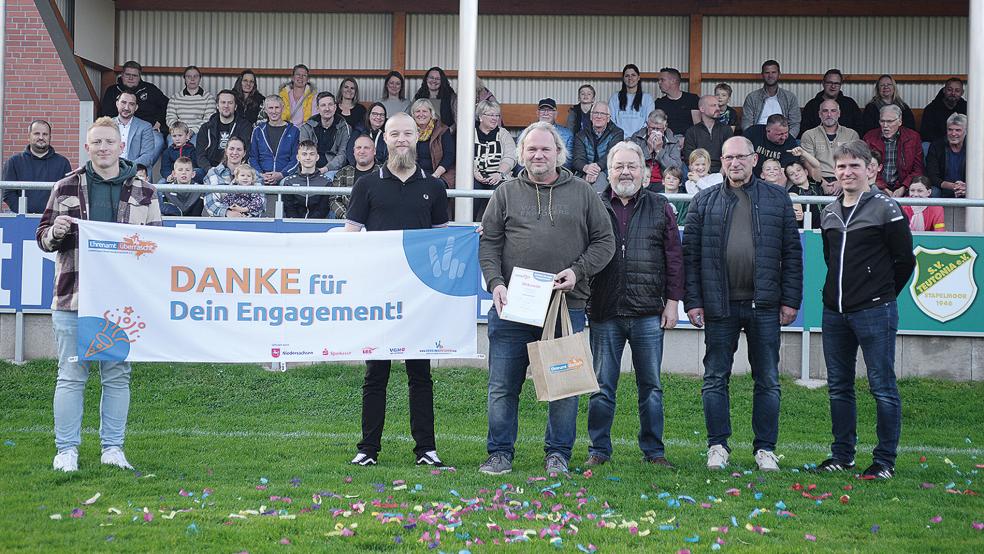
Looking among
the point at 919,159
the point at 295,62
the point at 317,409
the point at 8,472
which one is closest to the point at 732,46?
the point at 919,159

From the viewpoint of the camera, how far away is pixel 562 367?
21.6ft

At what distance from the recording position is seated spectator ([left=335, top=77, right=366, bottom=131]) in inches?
542

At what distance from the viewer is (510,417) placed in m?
6.94

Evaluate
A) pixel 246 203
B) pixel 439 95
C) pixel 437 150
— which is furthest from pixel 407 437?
pixel 439 95

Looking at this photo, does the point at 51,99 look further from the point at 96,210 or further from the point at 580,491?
the point at 580,491

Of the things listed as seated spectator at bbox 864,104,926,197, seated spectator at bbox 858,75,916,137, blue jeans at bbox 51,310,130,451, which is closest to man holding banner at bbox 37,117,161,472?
blue jeans at bbox 51,310,130,451

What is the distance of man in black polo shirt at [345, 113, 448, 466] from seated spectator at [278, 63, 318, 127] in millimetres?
7289

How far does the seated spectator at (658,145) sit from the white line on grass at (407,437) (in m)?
4.81

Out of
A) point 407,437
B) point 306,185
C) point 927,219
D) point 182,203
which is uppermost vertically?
point 306,185

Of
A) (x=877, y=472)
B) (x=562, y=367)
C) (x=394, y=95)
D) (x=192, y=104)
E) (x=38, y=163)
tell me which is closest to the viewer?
(x=562, y=367)

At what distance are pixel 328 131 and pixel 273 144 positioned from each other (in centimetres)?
71

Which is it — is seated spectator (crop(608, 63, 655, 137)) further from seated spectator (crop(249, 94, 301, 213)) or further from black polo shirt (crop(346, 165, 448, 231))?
black polo shirt (crop(346, 165, 448, 231))

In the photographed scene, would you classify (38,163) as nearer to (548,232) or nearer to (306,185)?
(306,185)

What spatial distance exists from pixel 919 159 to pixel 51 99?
40.3 ft
